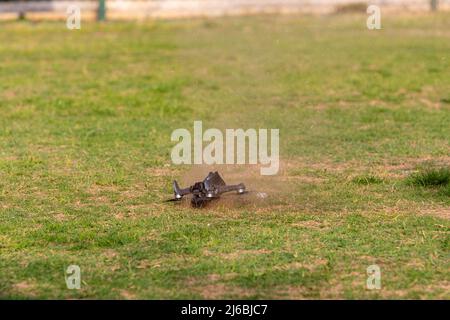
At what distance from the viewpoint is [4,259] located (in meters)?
6.80

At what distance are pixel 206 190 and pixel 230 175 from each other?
1.34m

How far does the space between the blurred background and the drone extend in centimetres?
1968

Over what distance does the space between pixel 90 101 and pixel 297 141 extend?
396 centimetres

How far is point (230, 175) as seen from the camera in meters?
9.38

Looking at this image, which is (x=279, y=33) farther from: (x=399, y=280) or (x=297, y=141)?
(x=399, y=280)
